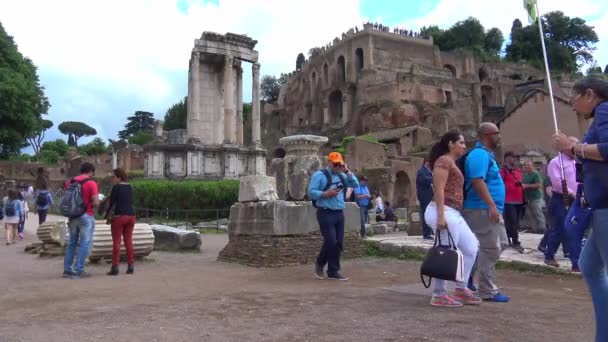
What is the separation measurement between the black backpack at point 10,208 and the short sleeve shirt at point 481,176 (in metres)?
12.4

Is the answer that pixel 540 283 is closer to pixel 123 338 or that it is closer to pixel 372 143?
pixel 123 338

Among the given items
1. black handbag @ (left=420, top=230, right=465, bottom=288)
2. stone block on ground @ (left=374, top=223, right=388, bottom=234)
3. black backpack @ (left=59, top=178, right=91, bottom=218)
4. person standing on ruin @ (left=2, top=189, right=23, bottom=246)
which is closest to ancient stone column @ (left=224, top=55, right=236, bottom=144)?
stone block on ground @ (left=374, top=223, right=388, bottom=234)

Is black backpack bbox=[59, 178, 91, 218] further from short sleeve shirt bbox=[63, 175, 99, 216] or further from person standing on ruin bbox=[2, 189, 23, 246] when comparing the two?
person standing on ruin bbox=[2, 189, 23, 246]

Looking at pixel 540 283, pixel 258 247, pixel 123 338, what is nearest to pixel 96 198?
pixel 258 247

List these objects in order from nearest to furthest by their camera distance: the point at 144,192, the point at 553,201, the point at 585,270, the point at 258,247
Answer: the point at 585,270 < the point at 553,201 < the point at 258,247 < the point at 144,192

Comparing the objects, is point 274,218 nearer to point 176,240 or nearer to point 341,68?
point 176,240

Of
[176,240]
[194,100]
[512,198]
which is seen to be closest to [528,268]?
[512,198]

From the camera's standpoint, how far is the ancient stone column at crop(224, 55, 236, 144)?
23703mm

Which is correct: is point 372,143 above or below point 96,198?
above

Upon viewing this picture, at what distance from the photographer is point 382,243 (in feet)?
33.7

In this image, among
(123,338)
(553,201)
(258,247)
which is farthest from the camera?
(258,247)

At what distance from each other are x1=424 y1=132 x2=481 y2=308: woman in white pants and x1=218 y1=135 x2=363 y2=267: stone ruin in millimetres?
3898

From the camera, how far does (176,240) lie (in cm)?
1188

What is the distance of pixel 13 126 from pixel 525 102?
35.1 metres
